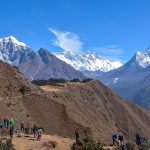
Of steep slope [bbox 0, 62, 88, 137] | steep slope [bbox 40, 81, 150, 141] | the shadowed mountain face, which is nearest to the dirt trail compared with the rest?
the shadowed mountain face

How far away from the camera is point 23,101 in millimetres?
104438

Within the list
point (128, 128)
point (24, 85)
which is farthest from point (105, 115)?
point (24, 85)

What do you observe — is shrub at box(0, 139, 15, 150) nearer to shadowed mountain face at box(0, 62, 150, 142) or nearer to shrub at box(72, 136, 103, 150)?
shrub at box(72, 136, 103, 150)

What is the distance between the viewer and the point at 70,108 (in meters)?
124

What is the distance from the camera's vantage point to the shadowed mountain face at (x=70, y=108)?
101 m

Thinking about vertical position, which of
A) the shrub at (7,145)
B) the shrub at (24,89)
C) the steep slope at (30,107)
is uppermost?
the shrub at (24,89)

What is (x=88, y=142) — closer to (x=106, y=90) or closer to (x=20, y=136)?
(x=20, y=136)

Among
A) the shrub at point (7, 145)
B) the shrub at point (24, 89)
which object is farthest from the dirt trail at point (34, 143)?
the shrub at point (24, 89)

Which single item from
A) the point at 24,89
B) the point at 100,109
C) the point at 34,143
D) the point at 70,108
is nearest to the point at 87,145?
the point at 34,143

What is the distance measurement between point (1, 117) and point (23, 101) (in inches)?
642

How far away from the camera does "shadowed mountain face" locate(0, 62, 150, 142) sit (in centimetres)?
10144

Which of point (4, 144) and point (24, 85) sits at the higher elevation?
point (24, 85)

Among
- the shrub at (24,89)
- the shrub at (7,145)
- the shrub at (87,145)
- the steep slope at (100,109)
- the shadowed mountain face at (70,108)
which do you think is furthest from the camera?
the steep slope at (100,109)

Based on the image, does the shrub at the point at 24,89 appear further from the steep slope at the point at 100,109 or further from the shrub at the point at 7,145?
the shrub at the point at 7,145
